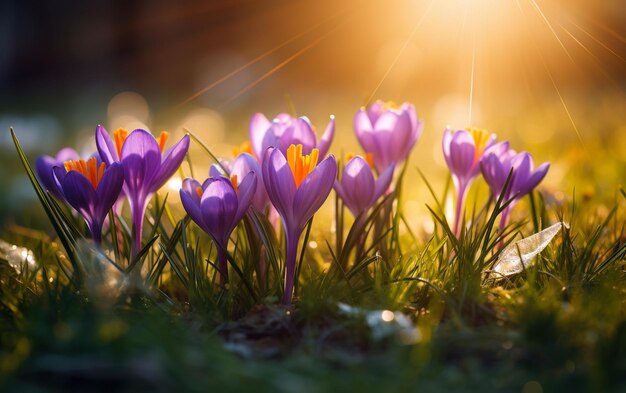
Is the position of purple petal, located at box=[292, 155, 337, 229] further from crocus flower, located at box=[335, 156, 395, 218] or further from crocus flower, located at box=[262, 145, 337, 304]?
crocus flower, located at box=[335, 156, 395, 218]

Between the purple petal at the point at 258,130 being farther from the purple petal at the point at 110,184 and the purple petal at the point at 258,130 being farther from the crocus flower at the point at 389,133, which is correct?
the purple petal at the point at 110,184

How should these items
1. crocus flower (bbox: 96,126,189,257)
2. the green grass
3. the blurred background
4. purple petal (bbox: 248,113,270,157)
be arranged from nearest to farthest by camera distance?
the green grass
crocus flower (bbox: 96,126,189,257)
purple petal (bbox: 248,113,270,157)
the blurred background

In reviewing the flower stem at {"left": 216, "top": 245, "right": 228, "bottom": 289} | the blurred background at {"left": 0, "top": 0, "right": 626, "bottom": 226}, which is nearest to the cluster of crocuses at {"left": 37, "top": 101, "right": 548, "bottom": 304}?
the flower stem at {"left": 216, "top": 245, "right": 228, "bottom": 289}

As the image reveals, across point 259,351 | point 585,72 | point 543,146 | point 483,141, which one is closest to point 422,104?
point 585,72

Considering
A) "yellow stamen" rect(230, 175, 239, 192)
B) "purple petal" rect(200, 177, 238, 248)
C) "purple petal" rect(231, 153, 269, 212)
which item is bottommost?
"purple petal" rect(200, 177, 238, 248)

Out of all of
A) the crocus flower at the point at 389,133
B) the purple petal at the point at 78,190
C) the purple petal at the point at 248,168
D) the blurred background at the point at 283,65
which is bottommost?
the purple petal at the point at 78,190

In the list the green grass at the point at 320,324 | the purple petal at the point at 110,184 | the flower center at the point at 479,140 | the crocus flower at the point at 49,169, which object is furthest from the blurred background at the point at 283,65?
the purple petal at the point at 110,184

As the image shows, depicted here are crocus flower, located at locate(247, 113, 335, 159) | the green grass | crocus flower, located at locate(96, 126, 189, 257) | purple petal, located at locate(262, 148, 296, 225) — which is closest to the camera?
the green grass
